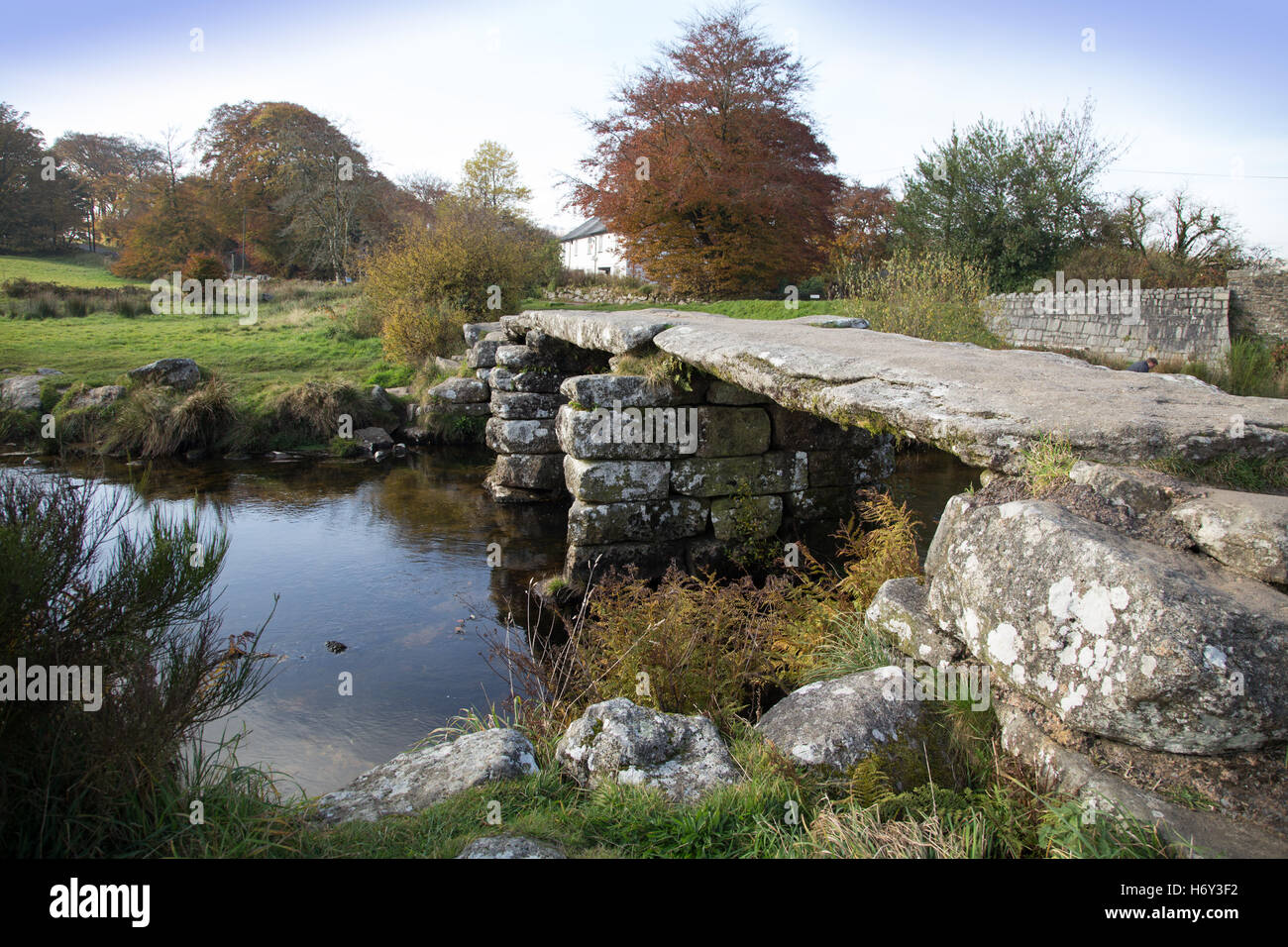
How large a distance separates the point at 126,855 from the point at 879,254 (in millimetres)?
28819

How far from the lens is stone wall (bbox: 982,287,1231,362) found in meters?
17.1

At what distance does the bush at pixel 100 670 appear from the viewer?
2490mm

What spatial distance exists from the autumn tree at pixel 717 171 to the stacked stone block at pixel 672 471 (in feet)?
50.6

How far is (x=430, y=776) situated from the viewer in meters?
3.42

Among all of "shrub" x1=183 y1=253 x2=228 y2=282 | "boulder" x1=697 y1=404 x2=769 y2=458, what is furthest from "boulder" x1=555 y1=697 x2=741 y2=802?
"shrub" x1=183 y1=253 x2=228 y2=282

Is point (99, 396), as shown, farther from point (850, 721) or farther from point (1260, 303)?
point (1260, 303)

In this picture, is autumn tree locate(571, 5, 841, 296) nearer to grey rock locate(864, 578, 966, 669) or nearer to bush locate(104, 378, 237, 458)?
bush locate(104, 378, 237, 458)

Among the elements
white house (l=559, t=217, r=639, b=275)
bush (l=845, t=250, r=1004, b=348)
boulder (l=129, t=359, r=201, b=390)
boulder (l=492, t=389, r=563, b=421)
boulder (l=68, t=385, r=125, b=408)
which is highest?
white house (l=559, t=217, r=639, b=275)

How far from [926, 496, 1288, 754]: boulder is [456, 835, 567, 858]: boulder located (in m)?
1.88

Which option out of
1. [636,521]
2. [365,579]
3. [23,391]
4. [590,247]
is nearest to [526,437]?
[365,579]

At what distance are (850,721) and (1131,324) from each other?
62.2 feet

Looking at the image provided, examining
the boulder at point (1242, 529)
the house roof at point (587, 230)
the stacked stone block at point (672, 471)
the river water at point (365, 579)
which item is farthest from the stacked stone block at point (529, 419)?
the house roof at point (587, 230)

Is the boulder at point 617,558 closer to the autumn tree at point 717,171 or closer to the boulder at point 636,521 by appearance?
the boulder at point 636,521
